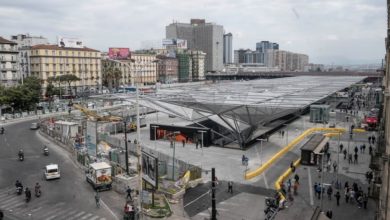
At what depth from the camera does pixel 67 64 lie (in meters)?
114

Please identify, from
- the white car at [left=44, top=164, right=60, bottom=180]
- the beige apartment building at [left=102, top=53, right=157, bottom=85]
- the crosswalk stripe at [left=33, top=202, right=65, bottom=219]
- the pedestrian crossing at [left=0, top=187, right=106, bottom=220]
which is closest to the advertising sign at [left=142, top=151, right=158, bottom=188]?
the pedestrian crossing at [left=0, top=187, right=106, bottom=220]

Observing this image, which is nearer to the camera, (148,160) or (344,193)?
(148,160)

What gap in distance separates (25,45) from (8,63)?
A: 123 feet

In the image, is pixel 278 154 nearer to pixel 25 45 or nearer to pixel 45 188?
pixel 45 188

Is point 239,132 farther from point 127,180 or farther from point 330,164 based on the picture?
point 127,180

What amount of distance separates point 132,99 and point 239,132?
2307 centimetres

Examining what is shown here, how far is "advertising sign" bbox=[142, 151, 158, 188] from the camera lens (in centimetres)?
2595

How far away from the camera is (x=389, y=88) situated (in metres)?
15.7

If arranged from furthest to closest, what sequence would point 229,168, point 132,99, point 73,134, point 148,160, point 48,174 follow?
point 132,99, point 73,134, point 229,168, point 48,174, point 148,160

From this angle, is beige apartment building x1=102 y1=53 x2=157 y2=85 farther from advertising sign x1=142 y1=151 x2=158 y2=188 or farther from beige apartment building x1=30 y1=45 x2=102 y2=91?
advertising sign x1=142 y1=151 x2=158 y2=188

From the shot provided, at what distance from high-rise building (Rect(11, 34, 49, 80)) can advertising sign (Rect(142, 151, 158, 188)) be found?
94924 millimetres

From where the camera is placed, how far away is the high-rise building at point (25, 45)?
360 ft

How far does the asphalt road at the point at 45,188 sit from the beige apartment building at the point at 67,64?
6014cm

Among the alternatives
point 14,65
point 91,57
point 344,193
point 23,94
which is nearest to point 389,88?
point 344,193
